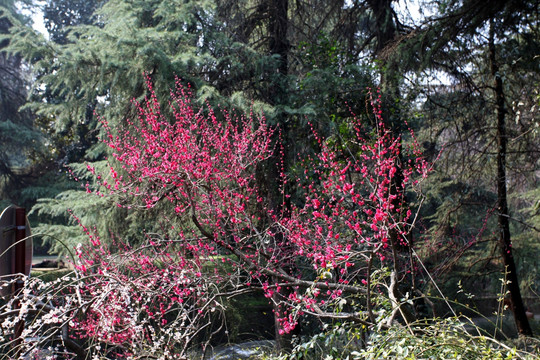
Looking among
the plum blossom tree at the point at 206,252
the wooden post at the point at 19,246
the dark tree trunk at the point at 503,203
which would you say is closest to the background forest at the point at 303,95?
the dark tree trunk at the point at 503,203

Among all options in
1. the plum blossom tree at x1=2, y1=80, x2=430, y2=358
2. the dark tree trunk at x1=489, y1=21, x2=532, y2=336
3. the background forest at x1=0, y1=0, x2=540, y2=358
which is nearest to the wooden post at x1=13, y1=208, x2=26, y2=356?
the plum blossom tree at x1=2, y1=80, x2=430, y2=358

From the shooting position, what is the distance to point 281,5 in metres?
8.95

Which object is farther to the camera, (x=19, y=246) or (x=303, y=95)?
(x=303, y=95)

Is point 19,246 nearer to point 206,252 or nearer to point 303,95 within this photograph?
point 206,252

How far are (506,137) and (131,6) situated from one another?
20.3ft

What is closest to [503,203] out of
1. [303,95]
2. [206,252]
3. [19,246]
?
[303,95]

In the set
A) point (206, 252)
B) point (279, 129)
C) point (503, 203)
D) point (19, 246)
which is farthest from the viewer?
point (503, 203)

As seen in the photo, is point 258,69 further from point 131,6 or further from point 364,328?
point 364,328

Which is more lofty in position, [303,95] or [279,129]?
[303,95]

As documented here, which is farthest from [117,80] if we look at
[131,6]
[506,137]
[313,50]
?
[506,137]

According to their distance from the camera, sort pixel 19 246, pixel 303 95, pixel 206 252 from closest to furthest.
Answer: pixel 19 246
pixel 206 252
pixel 303 95

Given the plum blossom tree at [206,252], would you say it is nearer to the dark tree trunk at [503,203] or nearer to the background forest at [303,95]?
the background forest at [303,95]

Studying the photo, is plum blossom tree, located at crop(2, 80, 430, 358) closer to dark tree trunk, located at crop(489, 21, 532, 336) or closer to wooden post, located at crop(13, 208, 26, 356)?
wooden post, located at crop(13, 208, 26, 356)

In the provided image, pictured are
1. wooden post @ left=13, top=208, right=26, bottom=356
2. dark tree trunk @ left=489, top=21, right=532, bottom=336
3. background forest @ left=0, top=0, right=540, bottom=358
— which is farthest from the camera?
dark tree trunk @ left=489, top=21, right=532, bottom=336
